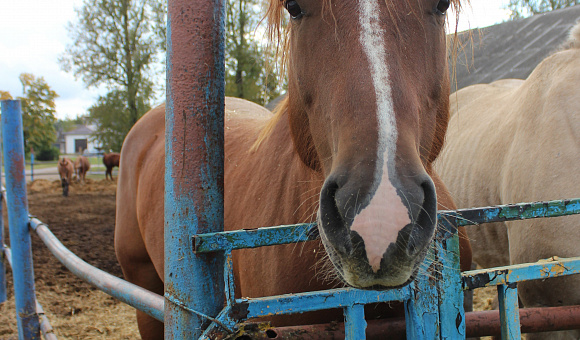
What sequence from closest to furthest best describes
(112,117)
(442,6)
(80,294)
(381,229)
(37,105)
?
(381,229)
(442,6)
(80,294)
(112,117)
(37,105)

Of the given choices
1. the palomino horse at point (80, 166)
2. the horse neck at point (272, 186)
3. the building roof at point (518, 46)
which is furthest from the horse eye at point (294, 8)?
the palomino horse at point (80, 166)

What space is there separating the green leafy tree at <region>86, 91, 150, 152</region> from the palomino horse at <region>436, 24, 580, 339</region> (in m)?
19.1

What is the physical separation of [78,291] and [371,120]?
5441 mm

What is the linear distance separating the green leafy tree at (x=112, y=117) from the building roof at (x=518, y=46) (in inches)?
621

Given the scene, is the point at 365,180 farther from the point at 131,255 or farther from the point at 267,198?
the point at 131,255

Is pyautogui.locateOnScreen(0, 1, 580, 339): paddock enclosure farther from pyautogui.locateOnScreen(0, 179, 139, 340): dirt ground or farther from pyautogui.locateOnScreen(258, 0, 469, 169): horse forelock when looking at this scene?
pyautogui.locateOnScreen(0, 179, 139, 340): dirt ground

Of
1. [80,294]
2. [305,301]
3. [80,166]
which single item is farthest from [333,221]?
[80,166]

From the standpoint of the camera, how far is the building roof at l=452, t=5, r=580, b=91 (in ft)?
27.3

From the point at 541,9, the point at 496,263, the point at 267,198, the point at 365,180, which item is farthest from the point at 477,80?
the point at 541,9

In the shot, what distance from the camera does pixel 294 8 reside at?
4.57 feet

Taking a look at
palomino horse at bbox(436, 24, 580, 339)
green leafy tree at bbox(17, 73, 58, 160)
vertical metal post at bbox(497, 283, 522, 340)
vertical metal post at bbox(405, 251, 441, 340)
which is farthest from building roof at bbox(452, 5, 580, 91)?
green leafy tree at bbox(17, 73, 58, 160)

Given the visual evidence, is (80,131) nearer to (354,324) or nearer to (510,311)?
(354,324)

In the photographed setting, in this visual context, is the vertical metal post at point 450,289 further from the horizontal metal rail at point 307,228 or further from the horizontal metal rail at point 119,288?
the horizontal metal rail at point 119,288

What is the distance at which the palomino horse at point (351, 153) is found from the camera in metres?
0.87
